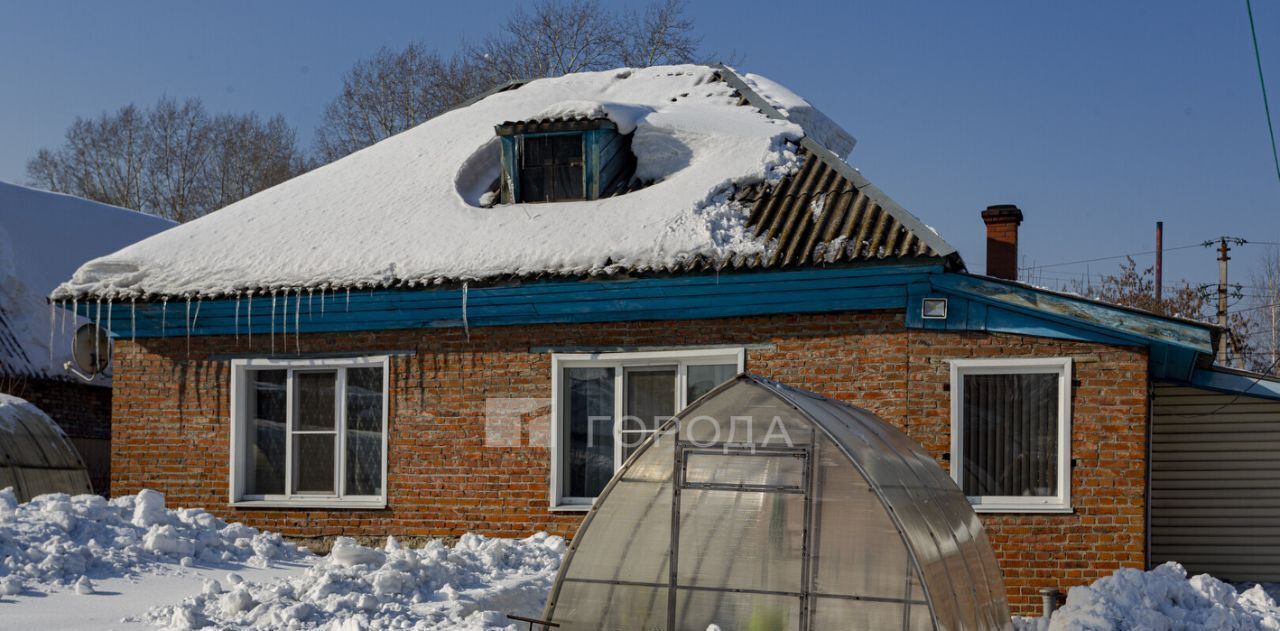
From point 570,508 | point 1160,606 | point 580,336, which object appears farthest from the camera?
point 580,336

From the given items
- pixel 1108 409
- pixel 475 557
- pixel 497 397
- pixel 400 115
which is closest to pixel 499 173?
pixel 497 397

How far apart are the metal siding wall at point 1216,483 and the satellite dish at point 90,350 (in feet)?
35.8

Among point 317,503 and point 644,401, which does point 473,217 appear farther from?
point 317,503

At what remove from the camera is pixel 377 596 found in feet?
27.6

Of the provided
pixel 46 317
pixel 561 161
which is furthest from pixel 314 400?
pixel 46 317

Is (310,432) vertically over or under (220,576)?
over

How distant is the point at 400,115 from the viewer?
115 ft

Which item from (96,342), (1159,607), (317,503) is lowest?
(1159,607)

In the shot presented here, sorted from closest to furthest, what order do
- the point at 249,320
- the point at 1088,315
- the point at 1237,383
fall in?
the point at 1088,315 < the point at 1237,383 < the point at 249,320

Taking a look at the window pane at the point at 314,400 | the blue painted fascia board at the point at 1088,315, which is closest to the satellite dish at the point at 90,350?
the window pane at the point at 314,400

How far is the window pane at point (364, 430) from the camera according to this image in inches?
488

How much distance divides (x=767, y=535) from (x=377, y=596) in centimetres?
267

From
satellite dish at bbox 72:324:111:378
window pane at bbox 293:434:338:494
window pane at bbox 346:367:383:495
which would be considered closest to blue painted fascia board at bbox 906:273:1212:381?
window pane at bbox 346:367:383:495

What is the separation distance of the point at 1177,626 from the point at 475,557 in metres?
5.32
